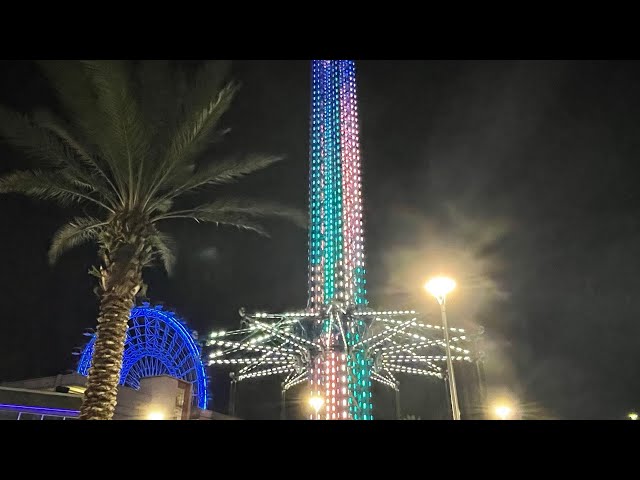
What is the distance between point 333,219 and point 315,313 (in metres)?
6.25

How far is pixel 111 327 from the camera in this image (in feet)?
33.5

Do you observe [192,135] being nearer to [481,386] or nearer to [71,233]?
[71,233]

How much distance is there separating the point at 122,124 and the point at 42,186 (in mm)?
2819

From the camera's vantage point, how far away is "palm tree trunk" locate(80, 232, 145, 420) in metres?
9.75

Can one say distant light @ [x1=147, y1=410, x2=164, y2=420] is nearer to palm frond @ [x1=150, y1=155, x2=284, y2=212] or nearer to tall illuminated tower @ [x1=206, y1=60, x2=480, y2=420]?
tall illuminated tower @ [x1=206, y1=60, x2=480, y2=420]

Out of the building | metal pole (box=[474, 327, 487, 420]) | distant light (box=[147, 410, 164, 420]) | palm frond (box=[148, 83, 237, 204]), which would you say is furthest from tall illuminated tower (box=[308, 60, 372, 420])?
palm frond (box=[148, 83, 237, 204])

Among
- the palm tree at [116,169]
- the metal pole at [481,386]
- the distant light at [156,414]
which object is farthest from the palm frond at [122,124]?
the metal pole at [481,386]

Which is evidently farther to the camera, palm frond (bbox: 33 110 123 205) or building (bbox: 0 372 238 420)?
building (bbox: 0 372 238 420)

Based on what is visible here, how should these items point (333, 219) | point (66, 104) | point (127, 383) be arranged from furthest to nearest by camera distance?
point (127, 383), point (333, 219), point (66, 104)

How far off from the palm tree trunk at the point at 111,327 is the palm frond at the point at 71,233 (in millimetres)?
1877

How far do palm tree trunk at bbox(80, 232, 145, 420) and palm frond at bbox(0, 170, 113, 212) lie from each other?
5.74 ft
